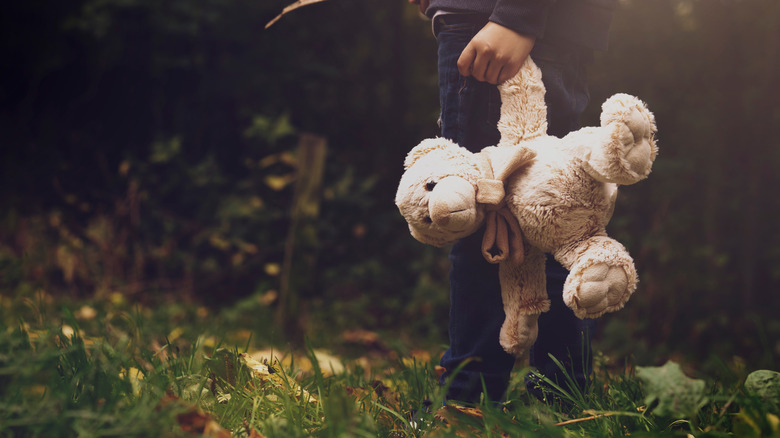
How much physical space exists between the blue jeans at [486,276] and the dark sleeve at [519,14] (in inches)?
5.6

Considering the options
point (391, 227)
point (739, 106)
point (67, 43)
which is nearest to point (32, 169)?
point (67, 43)

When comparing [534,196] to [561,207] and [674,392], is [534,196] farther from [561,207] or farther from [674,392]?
[674,392]

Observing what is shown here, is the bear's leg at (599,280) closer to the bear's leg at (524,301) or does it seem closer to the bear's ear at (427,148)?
the bear's leg at (524,301)

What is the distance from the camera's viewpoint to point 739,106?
387 cm

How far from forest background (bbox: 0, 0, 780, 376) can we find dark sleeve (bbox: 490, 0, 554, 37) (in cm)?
229

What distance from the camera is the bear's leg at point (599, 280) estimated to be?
1.19m

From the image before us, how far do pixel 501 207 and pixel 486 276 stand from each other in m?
0.32

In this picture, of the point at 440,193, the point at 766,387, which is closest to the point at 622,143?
the point at 440,193

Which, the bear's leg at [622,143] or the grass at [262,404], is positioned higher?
the bear's leg at [622,143]

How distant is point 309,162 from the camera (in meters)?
3.60

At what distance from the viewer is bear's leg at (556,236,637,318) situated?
47.0 inches

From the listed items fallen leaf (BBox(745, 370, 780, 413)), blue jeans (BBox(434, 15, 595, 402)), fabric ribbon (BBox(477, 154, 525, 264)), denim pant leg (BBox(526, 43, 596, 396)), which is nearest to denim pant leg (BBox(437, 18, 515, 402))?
blue jeans (BBox(434, 15, 595, 402))

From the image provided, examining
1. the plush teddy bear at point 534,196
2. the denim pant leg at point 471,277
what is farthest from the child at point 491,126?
the plush teddy bear at point 534,196

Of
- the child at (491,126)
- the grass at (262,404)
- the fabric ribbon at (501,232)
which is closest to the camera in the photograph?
the grass at (262,404)
